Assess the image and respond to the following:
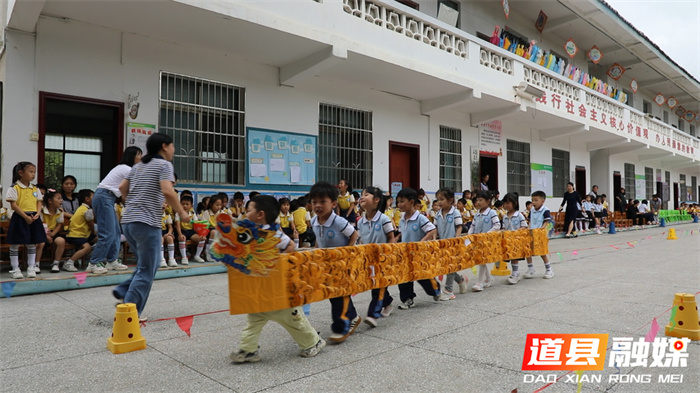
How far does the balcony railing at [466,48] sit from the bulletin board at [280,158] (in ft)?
9.55

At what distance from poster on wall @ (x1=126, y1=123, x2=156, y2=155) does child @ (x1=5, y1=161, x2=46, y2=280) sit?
184cm

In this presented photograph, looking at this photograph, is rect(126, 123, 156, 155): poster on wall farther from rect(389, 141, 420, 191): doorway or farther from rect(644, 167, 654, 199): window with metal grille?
rect(644, 167, 654, 199): window with metal grille

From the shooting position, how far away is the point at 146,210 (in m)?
4.07

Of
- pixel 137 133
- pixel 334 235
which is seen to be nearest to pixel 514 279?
pixel 334 235

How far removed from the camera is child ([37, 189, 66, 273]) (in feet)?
22.3

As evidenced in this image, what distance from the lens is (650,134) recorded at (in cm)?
2248

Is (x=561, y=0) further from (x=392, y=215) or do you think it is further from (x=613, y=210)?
(x=613, y=210)

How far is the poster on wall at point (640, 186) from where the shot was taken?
2627 centimetres

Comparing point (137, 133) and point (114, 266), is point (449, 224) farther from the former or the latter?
point (137, 133)

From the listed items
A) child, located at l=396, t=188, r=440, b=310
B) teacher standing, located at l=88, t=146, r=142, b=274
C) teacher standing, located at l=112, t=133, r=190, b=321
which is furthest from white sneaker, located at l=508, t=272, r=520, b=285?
teacher standing, located at l=88, t=146, r=142, b=274

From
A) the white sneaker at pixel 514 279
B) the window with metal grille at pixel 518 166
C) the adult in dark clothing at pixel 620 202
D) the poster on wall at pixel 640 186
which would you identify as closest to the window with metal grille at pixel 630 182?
the poster on wall at pixel 640 186

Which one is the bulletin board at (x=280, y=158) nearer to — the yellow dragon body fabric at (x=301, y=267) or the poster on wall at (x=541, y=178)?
the yellow dragon body fabric at (x=301, y=267)

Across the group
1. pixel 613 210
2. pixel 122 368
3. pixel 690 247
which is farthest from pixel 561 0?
pixel 122 368

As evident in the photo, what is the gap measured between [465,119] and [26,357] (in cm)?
1325
